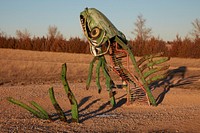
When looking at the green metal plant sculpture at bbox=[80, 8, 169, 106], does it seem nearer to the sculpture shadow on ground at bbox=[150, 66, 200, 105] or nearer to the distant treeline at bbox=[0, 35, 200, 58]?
the sculpture shadow on ground at bbox=[150, 66, 200, 105]

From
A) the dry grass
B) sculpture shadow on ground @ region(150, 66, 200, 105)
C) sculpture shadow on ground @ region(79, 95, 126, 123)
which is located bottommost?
sculpture shadow on ground @ region(79, 95, 126, 123)

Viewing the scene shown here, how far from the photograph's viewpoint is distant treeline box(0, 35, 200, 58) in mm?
29406

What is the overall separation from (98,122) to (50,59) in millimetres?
18510

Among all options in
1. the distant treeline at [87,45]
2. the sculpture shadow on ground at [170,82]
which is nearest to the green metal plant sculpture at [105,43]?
the sculpture shadow on ground at [170,82]

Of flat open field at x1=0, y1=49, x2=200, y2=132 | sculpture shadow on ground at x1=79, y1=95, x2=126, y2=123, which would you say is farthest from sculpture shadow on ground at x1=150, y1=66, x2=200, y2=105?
sculpture shadow on ground at x1=79, y1=95, x2=126, y2=123

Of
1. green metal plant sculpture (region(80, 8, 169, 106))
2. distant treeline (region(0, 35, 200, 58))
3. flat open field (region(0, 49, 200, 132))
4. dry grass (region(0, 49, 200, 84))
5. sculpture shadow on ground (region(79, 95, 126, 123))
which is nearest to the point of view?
flat open field (region(0, 49, 200, 132))

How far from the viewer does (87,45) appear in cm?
3155

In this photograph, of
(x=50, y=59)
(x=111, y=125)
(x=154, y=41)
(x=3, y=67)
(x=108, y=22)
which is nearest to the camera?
(x=111, y=125)

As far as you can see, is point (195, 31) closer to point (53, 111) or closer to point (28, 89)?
point (28, 89)

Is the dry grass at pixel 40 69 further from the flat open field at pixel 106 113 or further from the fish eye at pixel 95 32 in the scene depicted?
the fish eye at pixel 95 32

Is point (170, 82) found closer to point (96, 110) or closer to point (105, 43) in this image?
point (96, 110)

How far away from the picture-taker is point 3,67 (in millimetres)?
20469

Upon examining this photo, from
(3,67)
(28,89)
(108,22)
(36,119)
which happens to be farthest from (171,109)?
(3,67)

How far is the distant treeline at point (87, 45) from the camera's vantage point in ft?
96.5
